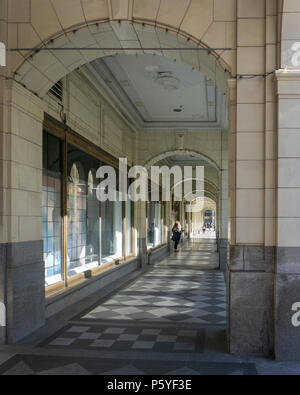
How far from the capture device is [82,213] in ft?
28.6

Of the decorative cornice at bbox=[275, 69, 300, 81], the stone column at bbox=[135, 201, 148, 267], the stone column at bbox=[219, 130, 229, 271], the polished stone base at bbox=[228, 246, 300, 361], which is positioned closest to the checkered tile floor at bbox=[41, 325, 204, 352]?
the polished stone base at bbox=[228, 246, 300, 361]

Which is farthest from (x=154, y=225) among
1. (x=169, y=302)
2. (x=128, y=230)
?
(x=169, y=302)

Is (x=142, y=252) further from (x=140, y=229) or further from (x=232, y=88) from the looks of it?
(x=232, y=88)

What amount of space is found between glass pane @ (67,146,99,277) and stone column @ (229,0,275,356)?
13.0ft

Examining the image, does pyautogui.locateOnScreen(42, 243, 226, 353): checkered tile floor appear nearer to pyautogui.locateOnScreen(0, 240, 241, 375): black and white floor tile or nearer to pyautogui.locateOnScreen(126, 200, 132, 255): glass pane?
pyautogui.locateOnScreen(0, 240, 241, 375): black and white floor tile

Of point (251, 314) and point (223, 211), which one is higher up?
point (223, 211)

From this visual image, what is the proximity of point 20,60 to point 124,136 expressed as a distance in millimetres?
7203

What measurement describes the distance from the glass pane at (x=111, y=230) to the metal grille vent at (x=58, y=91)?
347 cm

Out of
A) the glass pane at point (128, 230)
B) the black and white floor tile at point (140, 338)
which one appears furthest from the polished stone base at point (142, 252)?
the black and white floor tile at point (140, 338)

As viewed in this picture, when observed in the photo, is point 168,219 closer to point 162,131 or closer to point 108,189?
point 162,131

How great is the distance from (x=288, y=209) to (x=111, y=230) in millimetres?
6902

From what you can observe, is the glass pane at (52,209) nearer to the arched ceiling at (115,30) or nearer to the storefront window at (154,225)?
the arched ceiling at (115,30)

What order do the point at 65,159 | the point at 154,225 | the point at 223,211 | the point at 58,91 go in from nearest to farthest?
the point at 58,91 < the point at 65,159 < the point at 223,211 < the point at 154,225
